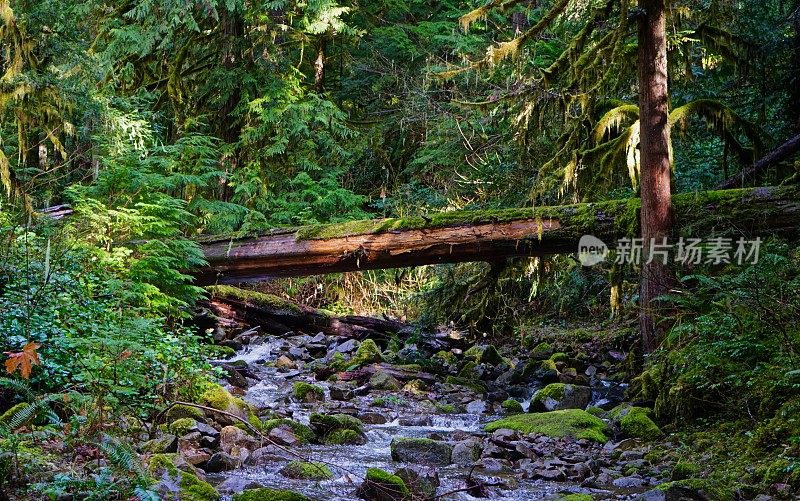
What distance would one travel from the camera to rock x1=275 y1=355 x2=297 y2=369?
11.6 m

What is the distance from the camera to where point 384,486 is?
16.5 feet

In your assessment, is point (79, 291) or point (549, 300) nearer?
point (79, 291)

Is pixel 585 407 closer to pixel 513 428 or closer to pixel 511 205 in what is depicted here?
pixel 513 428

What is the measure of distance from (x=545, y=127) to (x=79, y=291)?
6654mm

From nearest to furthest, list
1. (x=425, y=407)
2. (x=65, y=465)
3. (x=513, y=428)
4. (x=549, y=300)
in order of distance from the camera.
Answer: (x=65, y=465) → (x=513, y=428) → (x=425, y=407) → (x=549, y=300)

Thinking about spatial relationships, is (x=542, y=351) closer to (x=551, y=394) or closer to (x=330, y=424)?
(x=551, y=394)

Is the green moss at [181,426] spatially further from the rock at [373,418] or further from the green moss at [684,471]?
the green moss at [684,471]

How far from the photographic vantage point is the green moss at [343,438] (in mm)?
7148

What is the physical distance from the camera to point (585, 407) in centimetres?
895

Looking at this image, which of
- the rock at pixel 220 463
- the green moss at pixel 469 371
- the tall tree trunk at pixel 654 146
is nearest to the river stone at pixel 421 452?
the rock at pixel 220 463

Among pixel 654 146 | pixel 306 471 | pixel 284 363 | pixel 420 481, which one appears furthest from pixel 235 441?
pixel 654 146

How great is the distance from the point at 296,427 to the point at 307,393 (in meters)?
2.11

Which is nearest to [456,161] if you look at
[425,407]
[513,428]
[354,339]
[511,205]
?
[511,205]

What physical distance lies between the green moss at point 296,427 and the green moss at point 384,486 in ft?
6.50
